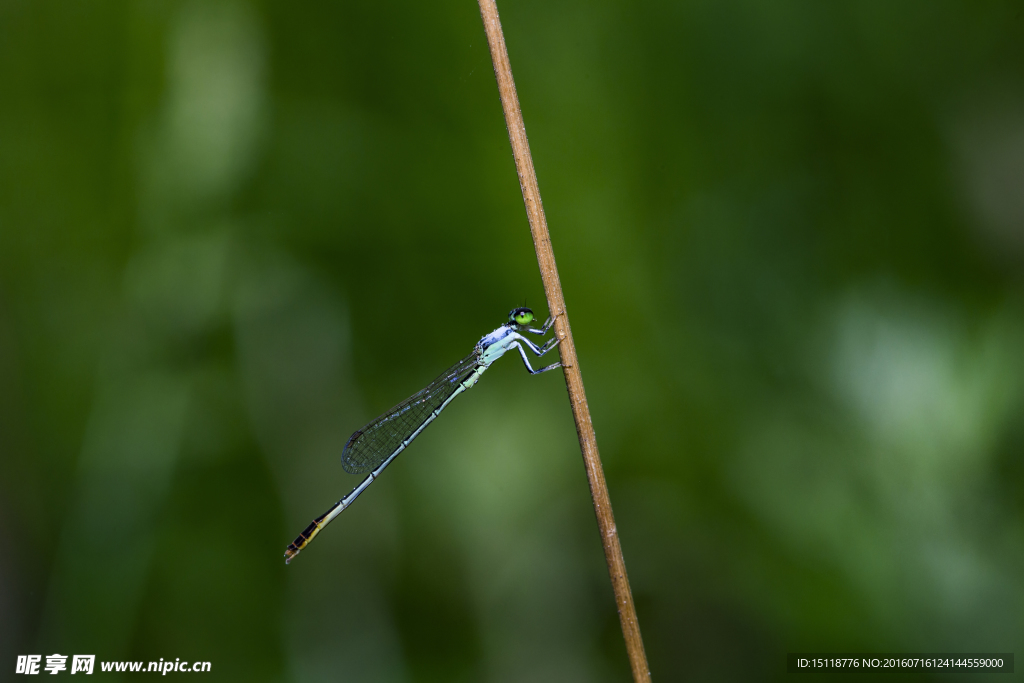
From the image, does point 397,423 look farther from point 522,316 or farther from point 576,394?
point 576,394

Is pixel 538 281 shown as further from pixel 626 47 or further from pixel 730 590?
pixel 730 590

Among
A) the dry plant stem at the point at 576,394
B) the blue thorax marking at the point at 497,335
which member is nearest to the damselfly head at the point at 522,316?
the blue thorax marking at the point at 497,335

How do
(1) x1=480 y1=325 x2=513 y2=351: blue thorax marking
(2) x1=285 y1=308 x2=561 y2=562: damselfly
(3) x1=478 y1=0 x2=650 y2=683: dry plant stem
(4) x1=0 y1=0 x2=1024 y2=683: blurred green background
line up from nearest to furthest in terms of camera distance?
1. (3) x1=478 y1=0 x2=650 y2=683: dry plant stem
2. (4) x1=0 y1=0 x2=1024 y2=683: blurred green background
3. (1) x1=480 y1=325 x2=513 y2=351: blue thorax marking
4. (2) x1=285 y1=308 x2=561 y2=562: damselfly

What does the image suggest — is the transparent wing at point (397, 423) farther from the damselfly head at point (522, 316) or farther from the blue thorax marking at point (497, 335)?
the damselfly head at point (522, 316)

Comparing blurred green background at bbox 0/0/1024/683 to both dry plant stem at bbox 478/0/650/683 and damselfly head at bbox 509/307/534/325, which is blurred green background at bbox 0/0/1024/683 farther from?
dry plant stem at bbox 478/0/650/683

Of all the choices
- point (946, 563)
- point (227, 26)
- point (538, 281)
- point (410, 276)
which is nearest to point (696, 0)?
point (538, 281)

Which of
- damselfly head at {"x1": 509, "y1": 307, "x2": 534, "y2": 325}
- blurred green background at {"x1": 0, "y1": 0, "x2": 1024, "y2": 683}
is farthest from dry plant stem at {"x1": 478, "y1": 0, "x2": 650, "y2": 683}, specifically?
blurred green background at {"x1": 0, "y1": 0, "x2": 1024, "y2": 683}

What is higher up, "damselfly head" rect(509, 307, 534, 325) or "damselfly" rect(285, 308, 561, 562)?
"damselfly head" rect(509, 307, 534, 325)

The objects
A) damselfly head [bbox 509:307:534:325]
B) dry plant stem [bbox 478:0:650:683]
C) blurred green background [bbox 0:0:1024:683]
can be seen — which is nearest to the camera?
dry plant stem [bbox 478:0:650:683]
